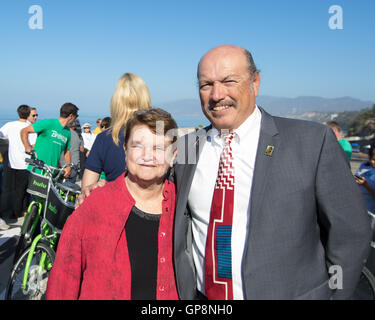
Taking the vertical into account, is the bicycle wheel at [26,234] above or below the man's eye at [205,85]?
below

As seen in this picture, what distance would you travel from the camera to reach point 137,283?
1.51m

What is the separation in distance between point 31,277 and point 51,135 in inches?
95.6

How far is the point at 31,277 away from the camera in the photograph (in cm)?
302

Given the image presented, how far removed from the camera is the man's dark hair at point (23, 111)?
619 centimetres

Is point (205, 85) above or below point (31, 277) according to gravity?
above

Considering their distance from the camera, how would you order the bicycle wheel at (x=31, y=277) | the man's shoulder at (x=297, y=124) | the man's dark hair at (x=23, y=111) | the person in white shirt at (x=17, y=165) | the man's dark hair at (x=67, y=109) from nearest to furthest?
the man's shoulder at (x=297, y=124) < the bicycle wheel at (x=31, y=277) < the man's dark hair at (x=67, y=109) < the person in white shirt at (x=17, y=165) < the man's dark hair at (x=23, y=111)

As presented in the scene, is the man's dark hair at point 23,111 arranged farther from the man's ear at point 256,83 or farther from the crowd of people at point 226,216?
the man's ear at point 256,83

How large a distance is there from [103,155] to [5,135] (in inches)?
186

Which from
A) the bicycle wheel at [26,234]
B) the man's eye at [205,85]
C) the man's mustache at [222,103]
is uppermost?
the man's eye at [205,85]

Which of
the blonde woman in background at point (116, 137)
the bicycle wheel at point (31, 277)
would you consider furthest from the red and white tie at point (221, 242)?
the bicycle wheel at point (31, 277)

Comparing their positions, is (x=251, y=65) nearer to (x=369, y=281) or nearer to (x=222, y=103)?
(x=222, y=103)

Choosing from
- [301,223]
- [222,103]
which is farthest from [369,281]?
[222,103]

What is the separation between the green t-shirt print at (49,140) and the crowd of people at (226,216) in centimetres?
360
